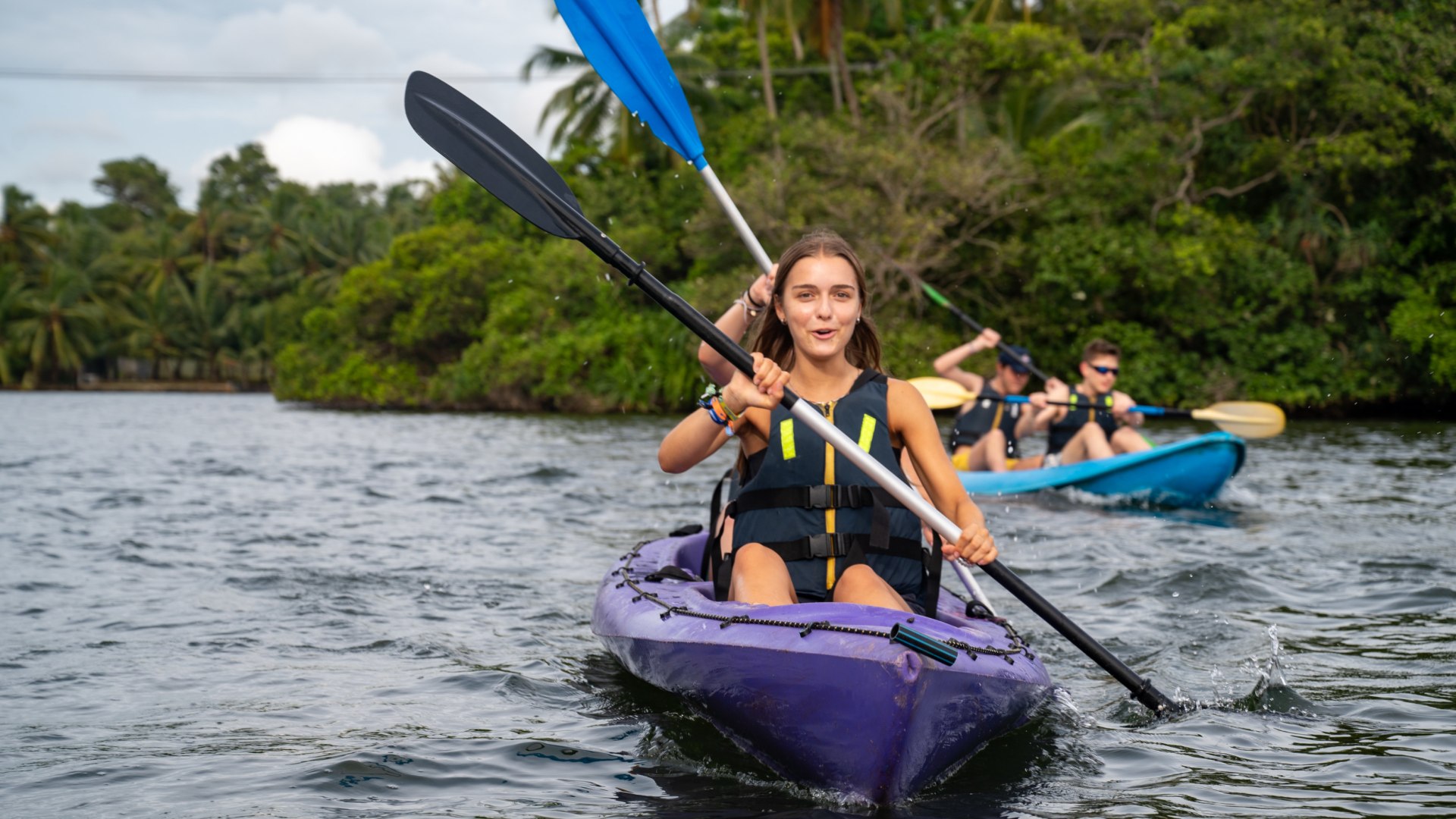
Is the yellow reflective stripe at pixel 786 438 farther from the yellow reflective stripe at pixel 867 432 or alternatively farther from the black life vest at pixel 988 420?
the black life vest at pixel 988 420

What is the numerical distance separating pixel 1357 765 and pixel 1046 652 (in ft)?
4.68

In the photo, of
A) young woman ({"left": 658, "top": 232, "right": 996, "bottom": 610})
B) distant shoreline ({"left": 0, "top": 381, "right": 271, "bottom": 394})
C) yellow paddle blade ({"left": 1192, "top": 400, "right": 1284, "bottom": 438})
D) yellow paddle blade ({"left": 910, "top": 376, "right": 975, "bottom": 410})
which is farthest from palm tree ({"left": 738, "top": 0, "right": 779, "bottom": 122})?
distant shoreline ({"left": 0, "top": 381, "right": 271, "bottom": 394})

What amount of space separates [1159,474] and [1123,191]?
1348cm

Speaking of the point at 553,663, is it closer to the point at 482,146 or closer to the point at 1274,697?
the point at 482,146

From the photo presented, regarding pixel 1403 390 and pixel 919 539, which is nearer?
pixel 919 539

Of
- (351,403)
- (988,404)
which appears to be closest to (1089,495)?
(988,404)

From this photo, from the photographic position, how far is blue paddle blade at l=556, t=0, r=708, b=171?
13.0ft

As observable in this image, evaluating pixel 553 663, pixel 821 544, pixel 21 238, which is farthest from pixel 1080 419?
pixel 21 238

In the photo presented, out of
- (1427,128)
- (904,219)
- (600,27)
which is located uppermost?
(1427,128)

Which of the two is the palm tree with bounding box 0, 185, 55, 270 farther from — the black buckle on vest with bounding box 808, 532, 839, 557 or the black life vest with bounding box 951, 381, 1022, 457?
the black buckle on vest with bounding box 808, 532, 839, 557

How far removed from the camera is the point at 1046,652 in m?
4.41

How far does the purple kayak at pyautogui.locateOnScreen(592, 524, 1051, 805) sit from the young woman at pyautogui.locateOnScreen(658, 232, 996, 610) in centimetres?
22

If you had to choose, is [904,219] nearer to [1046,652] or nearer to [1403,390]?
[1403,390]

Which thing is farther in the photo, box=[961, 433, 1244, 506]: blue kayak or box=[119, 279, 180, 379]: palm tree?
box=[119, 279, 180, 379]: palm tree
